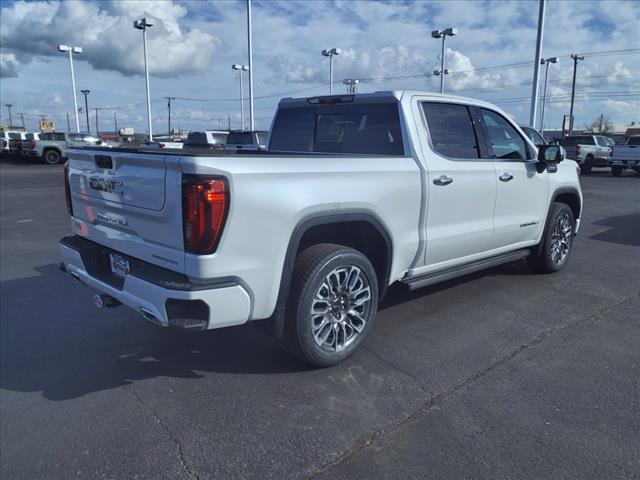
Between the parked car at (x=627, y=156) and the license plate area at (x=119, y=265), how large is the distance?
25.2m

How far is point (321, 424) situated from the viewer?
2.99m

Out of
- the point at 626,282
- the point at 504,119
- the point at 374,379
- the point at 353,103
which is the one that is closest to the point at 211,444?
the point at 374,379

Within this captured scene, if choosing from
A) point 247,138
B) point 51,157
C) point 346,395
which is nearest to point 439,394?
point 346,395

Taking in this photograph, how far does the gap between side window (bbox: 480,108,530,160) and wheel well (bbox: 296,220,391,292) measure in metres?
1.80

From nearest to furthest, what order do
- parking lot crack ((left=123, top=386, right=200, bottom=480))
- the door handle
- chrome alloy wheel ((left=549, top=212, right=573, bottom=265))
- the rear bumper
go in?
parking lot crack ((left=123, top=386, right=200, bottom=480)) → the rear bumper → the door handle → chrome alloy wheel ((left=549, top=212, right=573, bottom=265))

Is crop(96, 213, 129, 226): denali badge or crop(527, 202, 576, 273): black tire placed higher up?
crop(96, 213, 129, 226): denali badge

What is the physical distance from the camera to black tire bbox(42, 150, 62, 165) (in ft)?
99.9

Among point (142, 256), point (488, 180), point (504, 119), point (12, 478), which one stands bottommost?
point (12, 478)

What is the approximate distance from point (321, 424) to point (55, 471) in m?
1.41

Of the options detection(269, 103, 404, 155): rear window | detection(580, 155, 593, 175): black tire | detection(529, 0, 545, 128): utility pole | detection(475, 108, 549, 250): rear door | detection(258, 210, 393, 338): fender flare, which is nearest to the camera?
detection(258, 210, 393, 338): fender flare

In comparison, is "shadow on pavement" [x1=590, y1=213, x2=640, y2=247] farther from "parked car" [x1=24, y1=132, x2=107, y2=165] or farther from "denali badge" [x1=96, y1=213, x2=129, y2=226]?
"parked car" [x1=24, y1=132, x2=107, y2=165]

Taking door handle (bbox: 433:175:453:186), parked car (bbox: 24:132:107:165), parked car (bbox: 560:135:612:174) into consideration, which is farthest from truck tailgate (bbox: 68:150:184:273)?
parked car (bbox: 24:132:107:165)

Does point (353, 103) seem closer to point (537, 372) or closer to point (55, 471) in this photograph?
point (537, 372)

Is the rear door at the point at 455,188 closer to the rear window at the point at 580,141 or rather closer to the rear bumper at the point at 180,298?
the rear bumper at the point at 180,298
